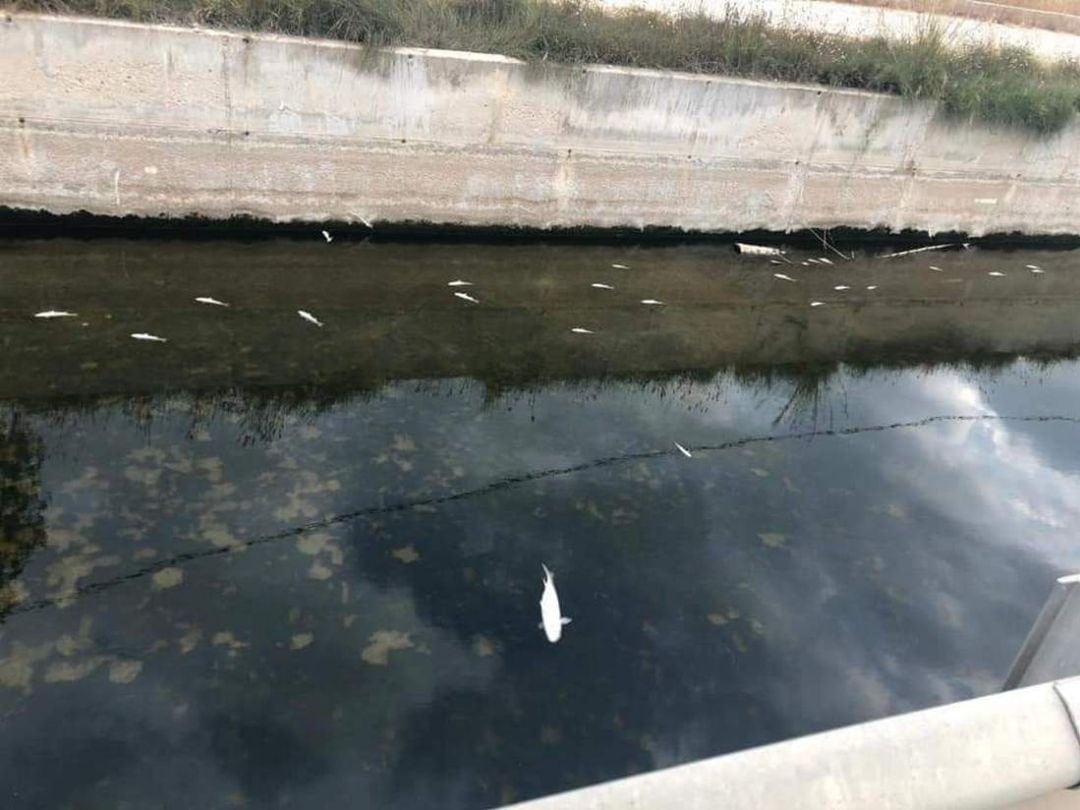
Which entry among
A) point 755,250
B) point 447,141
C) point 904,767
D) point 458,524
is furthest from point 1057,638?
point 755,250

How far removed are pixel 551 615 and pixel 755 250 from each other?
6.74 metres

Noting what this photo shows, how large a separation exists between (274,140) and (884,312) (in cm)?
647

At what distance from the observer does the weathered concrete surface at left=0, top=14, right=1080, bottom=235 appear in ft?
23.1

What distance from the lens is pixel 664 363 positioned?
7.25m

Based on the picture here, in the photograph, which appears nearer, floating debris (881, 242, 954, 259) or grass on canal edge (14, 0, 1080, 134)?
grass on canal edge (14, 0, 1080, 134)

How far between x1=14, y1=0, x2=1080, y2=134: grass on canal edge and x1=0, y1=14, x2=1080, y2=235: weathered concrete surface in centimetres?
25

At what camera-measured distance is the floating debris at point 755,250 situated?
9.80m

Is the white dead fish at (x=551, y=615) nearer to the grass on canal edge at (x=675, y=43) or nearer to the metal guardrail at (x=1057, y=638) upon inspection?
the metal guardrail at (x=1057, y=638)

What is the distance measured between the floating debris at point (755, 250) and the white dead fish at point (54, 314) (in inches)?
272

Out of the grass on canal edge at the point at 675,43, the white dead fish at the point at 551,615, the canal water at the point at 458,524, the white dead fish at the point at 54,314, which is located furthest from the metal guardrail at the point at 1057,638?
the grass on canal edge at the point at 675,43

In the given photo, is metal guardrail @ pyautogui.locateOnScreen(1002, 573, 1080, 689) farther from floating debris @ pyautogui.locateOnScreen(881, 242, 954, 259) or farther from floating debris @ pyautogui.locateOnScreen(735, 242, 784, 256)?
floating debris @ pyautogui.locateOnScreen(881, 242, 954, 259)

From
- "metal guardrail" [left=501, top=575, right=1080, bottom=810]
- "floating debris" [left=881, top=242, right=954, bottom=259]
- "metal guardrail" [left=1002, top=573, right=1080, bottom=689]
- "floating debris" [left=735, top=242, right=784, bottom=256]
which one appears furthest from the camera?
"floating debris" [left=881, top=242, right=954, bottom=259]

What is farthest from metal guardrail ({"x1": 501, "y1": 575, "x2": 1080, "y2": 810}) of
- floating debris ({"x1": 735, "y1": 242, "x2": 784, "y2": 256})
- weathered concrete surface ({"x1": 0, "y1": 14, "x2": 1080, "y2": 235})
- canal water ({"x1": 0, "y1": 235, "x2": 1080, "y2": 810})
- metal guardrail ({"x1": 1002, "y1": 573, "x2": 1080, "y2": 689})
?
floating debris ({"x1": 735, "y1": 242, "x2": 784, "y2": 256})

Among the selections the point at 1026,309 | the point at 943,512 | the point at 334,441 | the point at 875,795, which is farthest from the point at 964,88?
the point at 875,795
